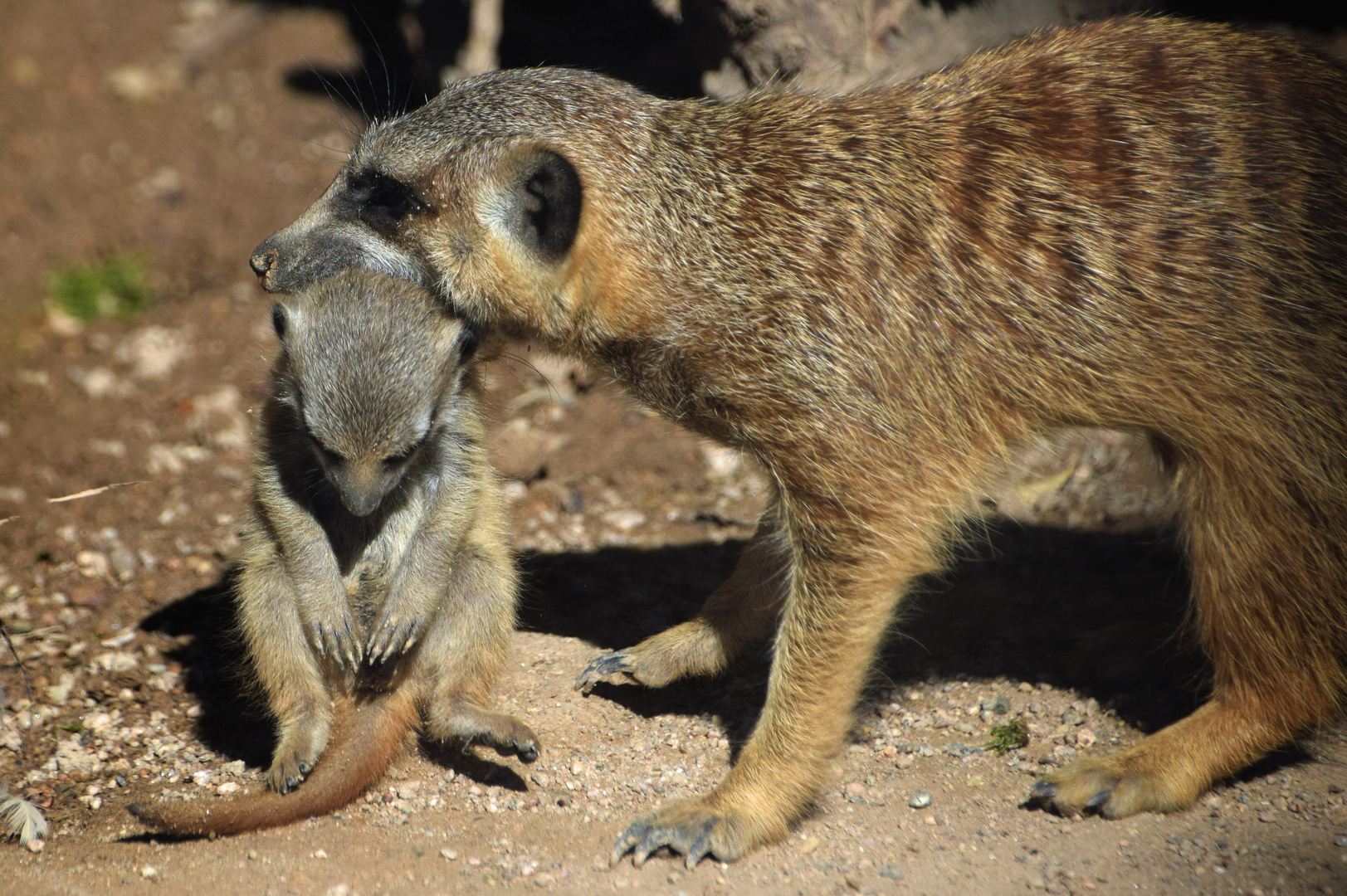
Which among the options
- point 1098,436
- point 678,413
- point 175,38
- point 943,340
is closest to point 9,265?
point 175,38

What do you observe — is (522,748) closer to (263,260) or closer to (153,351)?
(263,260)

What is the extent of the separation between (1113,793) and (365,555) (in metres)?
2.14

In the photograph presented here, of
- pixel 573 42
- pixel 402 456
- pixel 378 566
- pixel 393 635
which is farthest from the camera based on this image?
pixel 573 42

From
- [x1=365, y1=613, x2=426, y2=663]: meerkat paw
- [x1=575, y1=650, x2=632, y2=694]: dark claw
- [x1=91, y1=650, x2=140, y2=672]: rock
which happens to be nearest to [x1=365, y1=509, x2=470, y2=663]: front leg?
[x1=365, y1=613, x2=426, y2=663]: meerkat paw

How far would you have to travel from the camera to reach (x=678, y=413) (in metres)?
2.91

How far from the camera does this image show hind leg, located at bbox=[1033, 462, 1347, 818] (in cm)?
281

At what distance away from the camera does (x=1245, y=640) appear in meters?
2.89

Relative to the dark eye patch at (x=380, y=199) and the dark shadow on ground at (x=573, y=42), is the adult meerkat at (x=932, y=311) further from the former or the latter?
the dark shadow on ground at (x=573, y=42)

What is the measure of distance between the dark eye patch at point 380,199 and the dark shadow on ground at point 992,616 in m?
1.28

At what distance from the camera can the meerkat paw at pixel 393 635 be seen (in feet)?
9.58

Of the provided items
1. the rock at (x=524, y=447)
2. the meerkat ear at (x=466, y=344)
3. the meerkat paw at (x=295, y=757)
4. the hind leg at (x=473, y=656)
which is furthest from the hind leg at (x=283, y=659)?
the rock at (x=524, y=447)

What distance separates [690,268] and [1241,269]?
4.57 ft

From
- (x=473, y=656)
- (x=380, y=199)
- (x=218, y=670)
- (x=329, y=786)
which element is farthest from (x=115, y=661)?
(x=380, y=199)

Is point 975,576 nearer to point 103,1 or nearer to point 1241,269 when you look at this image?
point 1241,269
